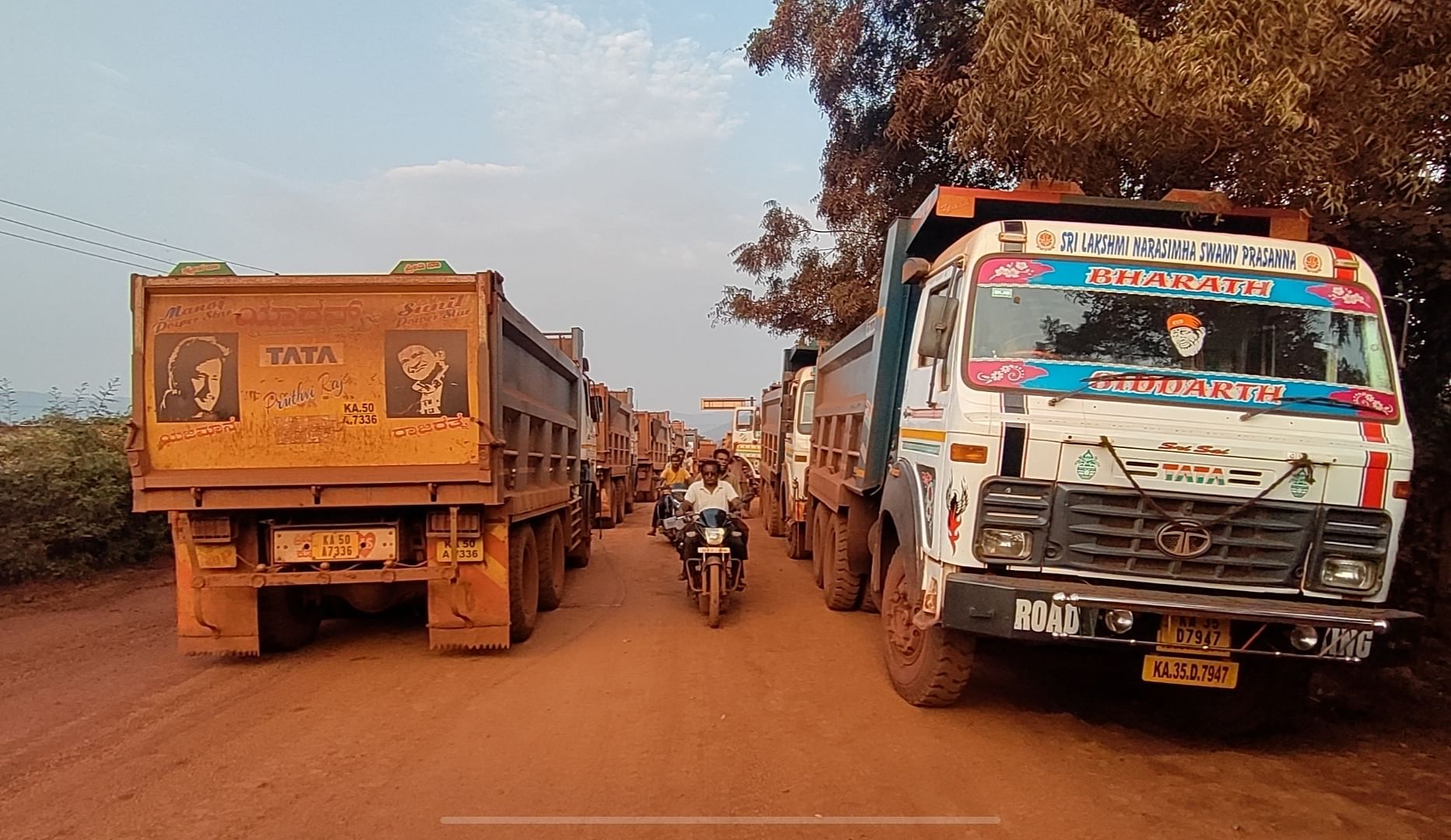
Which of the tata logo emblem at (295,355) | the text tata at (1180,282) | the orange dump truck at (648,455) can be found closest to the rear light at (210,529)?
the tata logo emblem at (295,355)

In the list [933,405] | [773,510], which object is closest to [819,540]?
[933,405]

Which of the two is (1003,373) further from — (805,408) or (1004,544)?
(805,408)

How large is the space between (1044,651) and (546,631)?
391 cm

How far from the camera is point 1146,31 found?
7.64 metres

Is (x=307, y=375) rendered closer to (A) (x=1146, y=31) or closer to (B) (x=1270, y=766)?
(B) (x=1270, y=766)

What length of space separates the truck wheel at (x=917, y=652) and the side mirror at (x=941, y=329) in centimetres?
123

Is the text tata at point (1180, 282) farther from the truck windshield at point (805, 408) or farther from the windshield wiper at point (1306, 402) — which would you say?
the truck windshield at point (805, 408)

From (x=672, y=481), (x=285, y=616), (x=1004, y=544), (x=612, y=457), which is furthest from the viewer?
(x=612, y=457)

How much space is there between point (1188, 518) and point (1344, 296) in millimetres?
1623

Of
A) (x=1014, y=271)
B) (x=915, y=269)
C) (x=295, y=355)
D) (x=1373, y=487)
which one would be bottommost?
(x=1373, y=487)

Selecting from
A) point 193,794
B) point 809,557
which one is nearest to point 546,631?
point 193,794

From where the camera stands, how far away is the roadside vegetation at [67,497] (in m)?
8.99

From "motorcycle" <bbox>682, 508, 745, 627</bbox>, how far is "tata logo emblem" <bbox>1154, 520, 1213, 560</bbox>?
4252mm

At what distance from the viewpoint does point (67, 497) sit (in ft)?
31.0
